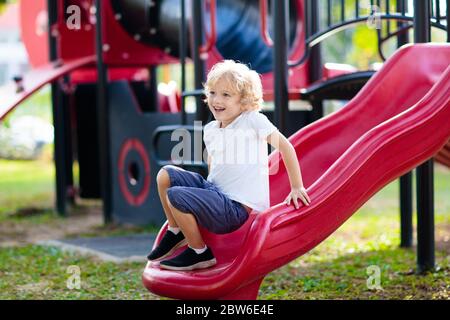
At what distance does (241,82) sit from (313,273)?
7.08 feet

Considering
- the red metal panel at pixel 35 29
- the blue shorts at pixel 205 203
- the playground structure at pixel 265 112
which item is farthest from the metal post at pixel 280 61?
the red metal panel at pixel 35 29

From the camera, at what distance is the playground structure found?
144 inches

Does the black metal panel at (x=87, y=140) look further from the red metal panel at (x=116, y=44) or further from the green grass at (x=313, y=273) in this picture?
the green grass at (x=313, y=273)

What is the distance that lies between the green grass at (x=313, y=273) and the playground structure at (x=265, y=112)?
32cm

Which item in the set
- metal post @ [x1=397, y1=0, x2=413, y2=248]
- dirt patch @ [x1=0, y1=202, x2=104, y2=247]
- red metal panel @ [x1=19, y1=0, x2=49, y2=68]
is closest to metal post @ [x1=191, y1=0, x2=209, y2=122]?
metal post @ [x1=397, y1=0, x2=413, y2=248]

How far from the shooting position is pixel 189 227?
11.9ft

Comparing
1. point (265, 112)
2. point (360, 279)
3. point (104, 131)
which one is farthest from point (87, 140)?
point (360, 279)

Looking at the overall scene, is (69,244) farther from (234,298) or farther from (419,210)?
(234,298)

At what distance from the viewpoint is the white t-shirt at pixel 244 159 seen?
370cm

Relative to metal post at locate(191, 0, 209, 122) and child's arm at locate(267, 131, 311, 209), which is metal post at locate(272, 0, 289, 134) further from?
child's arm at locate(267, 131, 311, 209)

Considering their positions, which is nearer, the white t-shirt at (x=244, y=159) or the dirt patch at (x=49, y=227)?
the white t-shirt at (x=244, y=159)

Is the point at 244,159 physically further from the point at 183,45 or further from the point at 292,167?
the point at 183,45

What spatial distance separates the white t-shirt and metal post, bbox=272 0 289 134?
5.33 ft

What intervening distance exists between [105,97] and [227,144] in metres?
4.17
